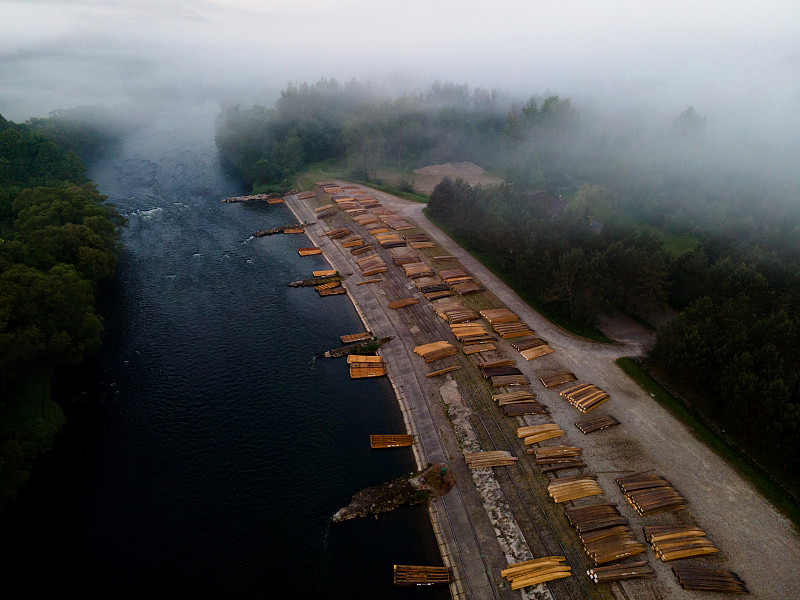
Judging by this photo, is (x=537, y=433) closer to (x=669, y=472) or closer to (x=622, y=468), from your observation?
(x=622, y=468)

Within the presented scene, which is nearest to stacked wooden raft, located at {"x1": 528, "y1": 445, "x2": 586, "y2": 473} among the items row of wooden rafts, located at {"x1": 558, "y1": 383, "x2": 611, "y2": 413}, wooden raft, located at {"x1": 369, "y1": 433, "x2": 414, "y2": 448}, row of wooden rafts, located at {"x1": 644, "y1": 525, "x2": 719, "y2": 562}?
row of wooden rafts, located at {"x1": 558, "y1": 383, "x2": 611, "y2": 413}

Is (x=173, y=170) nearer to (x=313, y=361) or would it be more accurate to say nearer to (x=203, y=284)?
(x=203, y=284)

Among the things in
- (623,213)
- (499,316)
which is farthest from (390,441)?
(623,213)

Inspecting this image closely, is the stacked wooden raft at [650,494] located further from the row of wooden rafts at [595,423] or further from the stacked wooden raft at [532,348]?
the stacked wooden raft at [532,348]

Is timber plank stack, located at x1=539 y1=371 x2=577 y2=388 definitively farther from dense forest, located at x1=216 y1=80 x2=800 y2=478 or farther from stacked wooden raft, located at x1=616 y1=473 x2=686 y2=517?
stacked wooden raft, located at x1=616 y1=473 x2=686 y2=517

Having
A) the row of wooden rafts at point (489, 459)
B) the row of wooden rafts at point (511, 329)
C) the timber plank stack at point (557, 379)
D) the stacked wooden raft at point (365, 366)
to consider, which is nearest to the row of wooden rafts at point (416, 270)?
the row of wooden rafts at point (511, 329)
